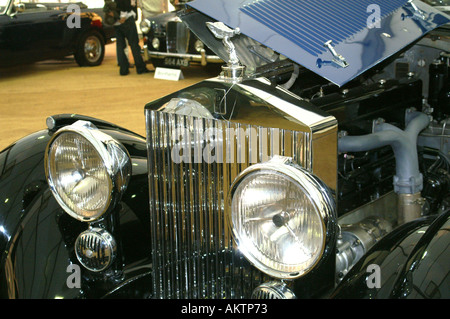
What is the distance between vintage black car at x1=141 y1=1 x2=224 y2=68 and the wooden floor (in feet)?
0.95

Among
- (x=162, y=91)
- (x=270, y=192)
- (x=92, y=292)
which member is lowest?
(x=162, y=91)

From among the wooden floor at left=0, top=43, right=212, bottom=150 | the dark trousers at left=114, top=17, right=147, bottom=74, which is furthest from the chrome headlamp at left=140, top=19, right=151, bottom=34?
the wooden floor at left=0, top=43, right=212, bottom=150

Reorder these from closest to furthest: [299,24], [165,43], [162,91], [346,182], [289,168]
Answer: [289,168] → [299,24] → [346,182] → [162,91] → [165,43]

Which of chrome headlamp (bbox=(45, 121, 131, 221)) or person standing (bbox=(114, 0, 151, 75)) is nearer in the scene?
chrome headlamp (bbox=(45, 121, 131, 221))

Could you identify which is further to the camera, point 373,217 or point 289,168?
point 373,217

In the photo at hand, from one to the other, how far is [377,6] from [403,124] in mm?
499

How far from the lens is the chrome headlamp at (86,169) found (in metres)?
1.68

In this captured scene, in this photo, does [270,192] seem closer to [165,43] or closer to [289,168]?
[289,168]

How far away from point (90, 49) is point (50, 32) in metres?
0.99

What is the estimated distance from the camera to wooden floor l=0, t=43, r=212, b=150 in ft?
19.3

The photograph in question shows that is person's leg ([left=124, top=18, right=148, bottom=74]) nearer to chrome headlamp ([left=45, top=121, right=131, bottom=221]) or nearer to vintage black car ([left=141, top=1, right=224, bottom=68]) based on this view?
vintage black car ([left=141, top=1, right=224, bottom=68])
